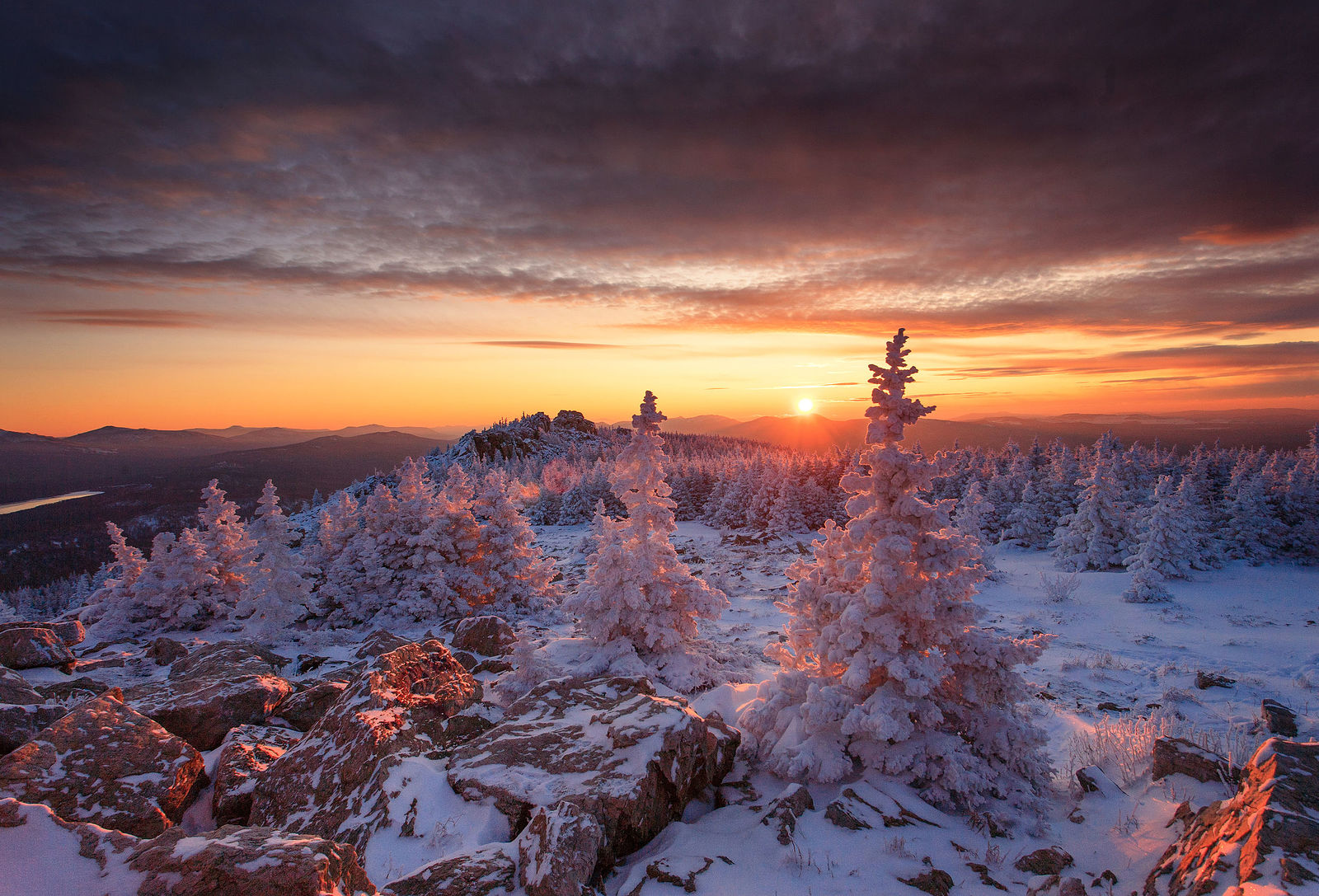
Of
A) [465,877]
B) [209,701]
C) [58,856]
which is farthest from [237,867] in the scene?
[209,701]

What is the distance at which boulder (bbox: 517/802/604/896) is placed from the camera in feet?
18.5

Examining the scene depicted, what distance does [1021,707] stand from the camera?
1359cm

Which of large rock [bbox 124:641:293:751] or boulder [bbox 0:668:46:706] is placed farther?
Result: large rock [bbox 124:641:293:751]

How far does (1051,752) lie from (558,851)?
34.2ft

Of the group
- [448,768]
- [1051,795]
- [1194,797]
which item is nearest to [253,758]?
[448,768]

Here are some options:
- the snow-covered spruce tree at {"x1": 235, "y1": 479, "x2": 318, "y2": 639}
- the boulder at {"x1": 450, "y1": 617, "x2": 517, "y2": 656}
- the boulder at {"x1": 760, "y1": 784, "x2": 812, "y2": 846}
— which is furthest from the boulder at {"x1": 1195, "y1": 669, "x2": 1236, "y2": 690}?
the snow-covered spruce tree at {"x1": 235, "y1": 479, "x2": 318, "y2": 639}

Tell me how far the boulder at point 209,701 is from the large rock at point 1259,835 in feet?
43.1

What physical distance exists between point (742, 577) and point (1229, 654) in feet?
67.3

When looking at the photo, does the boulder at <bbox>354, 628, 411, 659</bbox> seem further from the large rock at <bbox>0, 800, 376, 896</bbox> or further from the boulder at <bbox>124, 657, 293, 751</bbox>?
the large rock at <bbox>0, 800, 376, 896</bbox>

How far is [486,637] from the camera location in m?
16.1

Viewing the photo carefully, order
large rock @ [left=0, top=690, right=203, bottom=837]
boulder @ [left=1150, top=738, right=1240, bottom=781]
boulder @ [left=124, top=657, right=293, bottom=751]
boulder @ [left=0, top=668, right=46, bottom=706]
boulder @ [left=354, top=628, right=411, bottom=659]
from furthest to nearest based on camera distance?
1. boulder @ [left=354, top=628, right=411, bottom=659]
2. boulder @ [left=124, top=657, right=293, bottom=751]
3. boulder @ [left=0, top=668, right=46, bottom=706]
4. boulder @ [left=1150, top=738, right=1240, bottom=781]
5. large rock @ [left=0, top=690, right=203, bottom=837]

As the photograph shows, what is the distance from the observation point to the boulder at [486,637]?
625 inches

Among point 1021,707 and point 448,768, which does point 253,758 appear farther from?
point 1021,707

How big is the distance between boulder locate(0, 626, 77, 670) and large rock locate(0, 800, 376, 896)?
40.7ft
